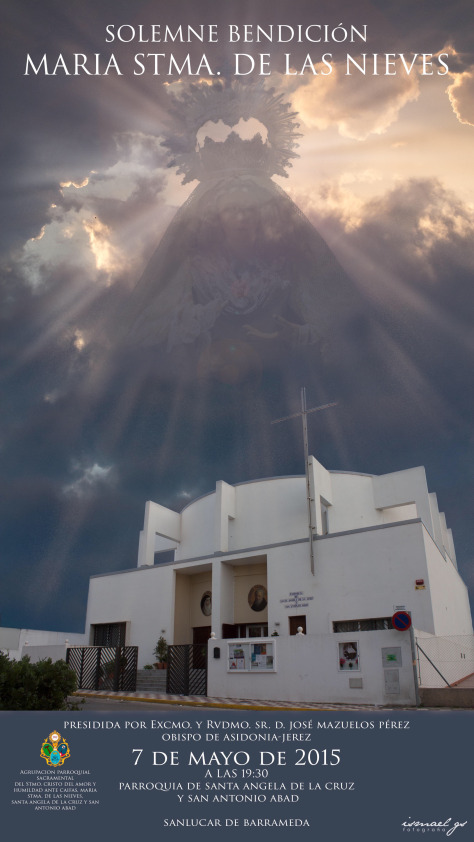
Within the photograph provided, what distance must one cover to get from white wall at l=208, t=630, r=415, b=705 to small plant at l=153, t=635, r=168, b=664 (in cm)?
770

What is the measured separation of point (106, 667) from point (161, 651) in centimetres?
412

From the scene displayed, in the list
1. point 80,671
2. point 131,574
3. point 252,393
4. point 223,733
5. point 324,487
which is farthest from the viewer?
point 252,393

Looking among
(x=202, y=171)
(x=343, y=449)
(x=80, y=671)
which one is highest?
(x=202, y=171)

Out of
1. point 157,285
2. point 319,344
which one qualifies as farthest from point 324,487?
point 157,285

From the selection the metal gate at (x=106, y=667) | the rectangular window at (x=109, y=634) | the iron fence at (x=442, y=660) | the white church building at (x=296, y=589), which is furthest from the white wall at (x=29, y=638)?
the iron fence at (x=442, y=660)

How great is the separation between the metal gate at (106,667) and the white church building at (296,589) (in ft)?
14.0

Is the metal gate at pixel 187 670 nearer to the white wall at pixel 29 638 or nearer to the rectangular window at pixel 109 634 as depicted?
the rectangular window at pixel 109 634

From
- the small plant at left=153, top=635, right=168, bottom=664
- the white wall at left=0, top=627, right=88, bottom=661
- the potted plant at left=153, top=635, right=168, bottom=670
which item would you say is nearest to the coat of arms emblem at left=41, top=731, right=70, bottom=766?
the potted plant at left=153, top=635, right=168, bottom=670

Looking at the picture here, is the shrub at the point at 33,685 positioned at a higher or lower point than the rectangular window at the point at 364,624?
lower

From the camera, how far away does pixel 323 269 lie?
158ft

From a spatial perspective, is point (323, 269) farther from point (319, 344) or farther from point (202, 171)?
point (202, 171)

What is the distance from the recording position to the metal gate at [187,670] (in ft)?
59.9

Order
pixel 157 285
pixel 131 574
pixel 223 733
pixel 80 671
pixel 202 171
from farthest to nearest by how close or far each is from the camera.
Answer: pixel 157 285, pixel 202 171, pixel 131 574, pixel 80 671, pixel 223 733

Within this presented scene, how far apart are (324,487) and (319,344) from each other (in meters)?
27.8
